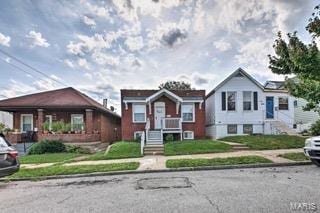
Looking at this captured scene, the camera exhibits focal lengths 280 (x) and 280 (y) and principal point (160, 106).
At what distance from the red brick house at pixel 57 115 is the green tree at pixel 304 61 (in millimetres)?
14473

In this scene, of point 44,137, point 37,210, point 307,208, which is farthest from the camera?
point 44,137

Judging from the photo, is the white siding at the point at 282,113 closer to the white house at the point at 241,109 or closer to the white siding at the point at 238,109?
the white house at the point at 241,109

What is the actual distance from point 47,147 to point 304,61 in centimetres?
1572

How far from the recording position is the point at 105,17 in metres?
16.3

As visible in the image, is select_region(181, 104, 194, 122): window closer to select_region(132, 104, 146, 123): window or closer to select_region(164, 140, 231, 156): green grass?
select_region(132, 104, 146, 123): window

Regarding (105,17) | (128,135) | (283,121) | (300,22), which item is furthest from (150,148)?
(283,121)

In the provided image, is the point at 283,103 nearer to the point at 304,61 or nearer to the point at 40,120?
the point at 304,61

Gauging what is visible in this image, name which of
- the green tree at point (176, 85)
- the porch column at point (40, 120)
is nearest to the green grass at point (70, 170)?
the porch column at point (40, 120)

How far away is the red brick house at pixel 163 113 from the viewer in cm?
2227

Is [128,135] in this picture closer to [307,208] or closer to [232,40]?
[232,40]

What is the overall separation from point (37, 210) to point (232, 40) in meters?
15.6

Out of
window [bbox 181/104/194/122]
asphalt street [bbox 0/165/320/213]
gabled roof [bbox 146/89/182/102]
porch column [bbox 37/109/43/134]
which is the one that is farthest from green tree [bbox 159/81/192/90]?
asphalt street [bbox 0/165/320/213]

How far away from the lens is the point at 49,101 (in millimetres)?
23078

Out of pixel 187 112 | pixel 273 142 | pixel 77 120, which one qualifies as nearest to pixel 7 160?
pixel 273 142
